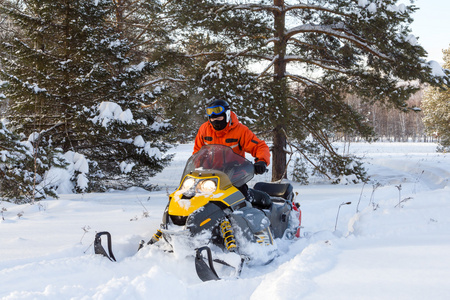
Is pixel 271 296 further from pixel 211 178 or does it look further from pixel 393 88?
pixel 393 88

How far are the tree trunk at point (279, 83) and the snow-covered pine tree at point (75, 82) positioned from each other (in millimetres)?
3666

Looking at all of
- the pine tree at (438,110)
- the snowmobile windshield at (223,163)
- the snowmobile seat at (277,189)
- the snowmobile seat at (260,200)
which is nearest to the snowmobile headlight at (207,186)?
the snowmobile windshield at (223,163)

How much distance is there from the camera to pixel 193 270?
3258 mm

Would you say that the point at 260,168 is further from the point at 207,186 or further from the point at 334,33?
the point at 334,33

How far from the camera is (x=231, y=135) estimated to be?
4.34m

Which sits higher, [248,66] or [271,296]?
[248,66]

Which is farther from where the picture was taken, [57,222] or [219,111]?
[57,222]

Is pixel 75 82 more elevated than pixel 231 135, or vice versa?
pixel 75 82

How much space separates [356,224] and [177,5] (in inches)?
369

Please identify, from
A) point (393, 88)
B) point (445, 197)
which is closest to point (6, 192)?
point (445, 197)

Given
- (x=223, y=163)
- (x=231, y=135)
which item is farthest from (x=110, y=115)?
(x=223, y=163)

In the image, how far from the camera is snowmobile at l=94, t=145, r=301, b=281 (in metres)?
3.22

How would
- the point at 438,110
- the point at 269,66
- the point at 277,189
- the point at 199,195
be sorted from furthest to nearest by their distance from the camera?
the point at 438,110, the point at 269,66, the point at 277,189, the point at 199,195

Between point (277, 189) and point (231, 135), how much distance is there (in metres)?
1.16
